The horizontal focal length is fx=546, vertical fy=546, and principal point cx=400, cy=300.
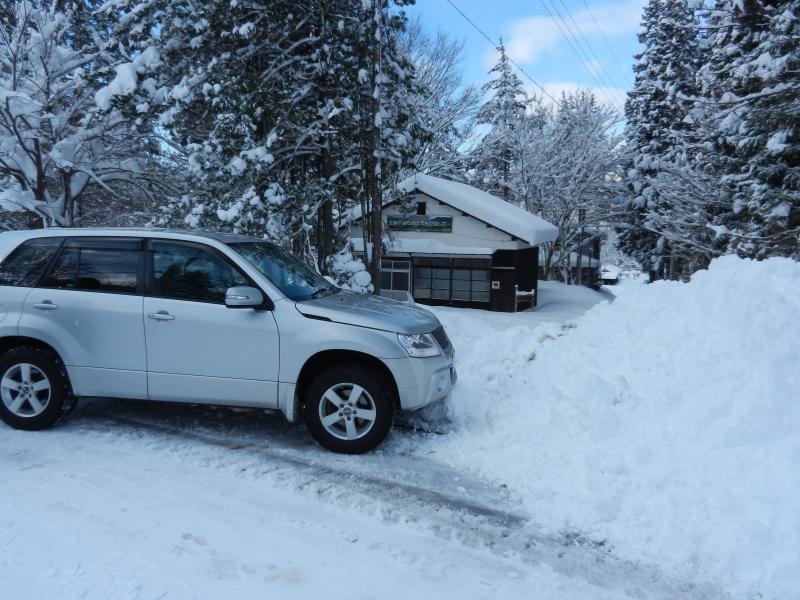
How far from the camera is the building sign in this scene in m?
21.2

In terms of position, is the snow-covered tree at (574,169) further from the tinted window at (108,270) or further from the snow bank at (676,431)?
the tinted window at (108,270)

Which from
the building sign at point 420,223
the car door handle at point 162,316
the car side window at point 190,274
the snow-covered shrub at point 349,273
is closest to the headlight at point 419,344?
the car side window at point 190,274

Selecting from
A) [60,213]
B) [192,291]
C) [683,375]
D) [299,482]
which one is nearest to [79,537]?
[299,482]

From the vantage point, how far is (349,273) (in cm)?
1145

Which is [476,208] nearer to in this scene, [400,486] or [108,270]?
[108,270]

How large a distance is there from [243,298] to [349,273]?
266 inches

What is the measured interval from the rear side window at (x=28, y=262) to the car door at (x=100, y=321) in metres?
0.18

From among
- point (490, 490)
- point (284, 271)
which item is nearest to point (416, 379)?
point (490, 490)

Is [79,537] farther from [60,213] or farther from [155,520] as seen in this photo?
[60,213]

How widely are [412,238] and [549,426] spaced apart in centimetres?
1717

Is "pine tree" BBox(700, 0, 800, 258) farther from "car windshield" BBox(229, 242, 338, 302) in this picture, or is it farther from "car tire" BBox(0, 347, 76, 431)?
"car tire" BBox(0, 347, 76, 431)

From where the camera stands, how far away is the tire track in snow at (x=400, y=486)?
326 centimetres

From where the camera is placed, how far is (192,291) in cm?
506

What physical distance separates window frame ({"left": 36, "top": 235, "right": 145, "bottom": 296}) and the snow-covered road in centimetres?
137
